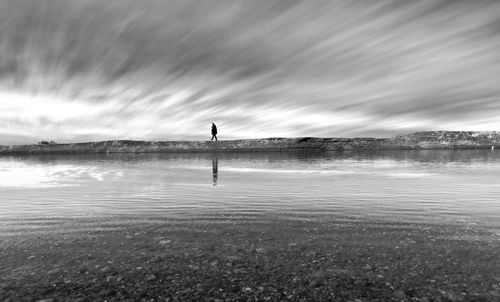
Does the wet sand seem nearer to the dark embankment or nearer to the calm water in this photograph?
the calm water

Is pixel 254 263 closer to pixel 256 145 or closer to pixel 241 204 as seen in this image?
pixel 241 204

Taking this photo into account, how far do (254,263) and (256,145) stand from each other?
132 metres

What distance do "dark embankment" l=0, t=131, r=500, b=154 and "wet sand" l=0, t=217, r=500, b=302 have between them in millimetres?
115011

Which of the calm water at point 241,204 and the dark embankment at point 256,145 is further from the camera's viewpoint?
the dark embankment at point 256,145

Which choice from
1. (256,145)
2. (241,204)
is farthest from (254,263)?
(256,145)

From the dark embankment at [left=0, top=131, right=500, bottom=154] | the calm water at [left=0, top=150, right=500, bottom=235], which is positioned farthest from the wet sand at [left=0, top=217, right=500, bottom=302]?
the dark embankment at [left=0, top=131, right=500, bottom=154]

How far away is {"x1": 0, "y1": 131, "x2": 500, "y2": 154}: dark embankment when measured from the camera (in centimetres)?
13635

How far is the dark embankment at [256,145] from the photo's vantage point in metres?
136

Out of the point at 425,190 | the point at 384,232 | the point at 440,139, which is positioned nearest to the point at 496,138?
the point at 440,139

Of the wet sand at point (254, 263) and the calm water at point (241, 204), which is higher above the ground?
the calm water at point (241, 204)

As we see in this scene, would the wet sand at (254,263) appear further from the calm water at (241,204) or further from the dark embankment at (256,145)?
the dark embankment at (256,145)

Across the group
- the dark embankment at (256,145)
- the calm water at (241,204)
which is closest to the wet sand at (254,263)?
the calm water at (241,204)

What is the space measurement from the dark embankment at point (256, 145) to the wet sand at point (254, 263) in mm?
115011

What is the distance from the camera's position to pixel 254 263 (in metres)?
10.1
